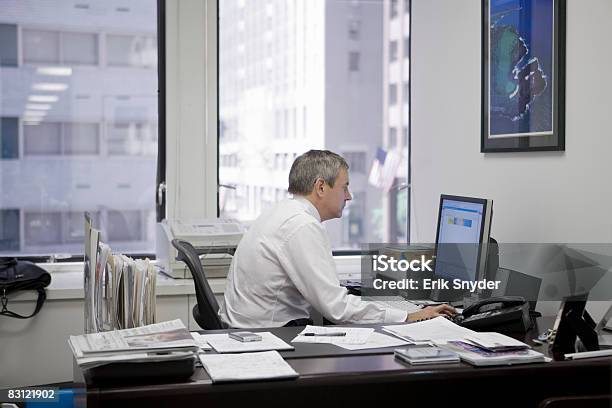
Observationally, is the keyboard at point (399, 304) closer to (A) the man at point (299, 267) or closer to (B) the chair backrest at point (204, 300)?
(A) the man at point (299, 267)

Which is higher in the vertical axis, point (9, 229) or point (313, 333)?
point (9, 229)

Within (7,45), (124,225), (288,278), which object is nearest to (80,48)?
(7,45)

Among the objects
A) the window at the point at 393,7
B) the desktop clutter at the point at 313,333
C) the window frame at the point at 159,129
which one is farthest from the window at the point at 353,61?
the desktop clutter at the point at 313,333

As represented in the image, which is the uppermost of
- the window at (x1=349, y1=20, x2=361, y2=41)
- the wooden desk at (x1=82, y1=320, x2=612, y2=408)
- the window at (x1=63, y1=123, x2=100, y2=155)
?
the window at (x1=349, y1=20, x2=361, y2=41)

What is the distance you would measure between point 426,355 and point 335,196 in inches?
44.2

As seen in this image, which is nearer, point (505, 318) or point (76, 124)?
point (505, 318)

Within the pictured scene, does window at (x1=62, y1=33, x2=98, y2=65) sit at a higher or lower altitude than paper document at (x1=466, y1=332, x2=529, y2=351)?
higher

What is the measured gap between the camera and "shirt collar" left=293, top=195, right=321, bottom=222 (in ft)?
10.6

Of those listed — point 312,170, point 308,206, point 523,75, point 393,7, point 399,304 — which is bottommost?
point 399,304

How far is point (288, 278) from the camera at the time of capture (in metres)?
3.13

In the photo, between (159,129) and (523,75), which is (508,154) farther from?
(159,129)

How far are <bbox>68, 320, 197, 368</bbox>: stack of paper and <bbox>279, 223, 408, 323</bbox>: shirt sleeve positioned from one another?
797 millimetres

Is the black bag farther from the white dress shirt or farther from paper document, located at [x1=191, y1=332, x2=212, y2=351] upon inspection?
paper document, located at [x1=191, y1=332, x2=212, y2=351]

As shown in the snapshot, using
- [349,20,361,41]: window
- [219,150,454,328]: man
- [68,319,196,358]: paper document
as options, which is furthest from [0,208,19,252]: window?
[68,319,196,358]: paper document
